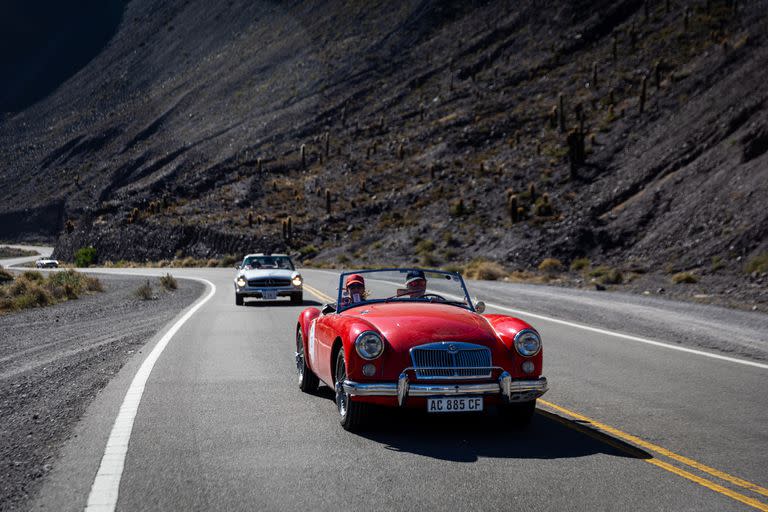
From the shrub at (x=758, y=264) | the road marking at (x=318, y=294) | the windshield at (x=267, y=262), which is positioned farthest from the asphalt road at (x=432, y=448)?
the shrub at (x=758, y=264)

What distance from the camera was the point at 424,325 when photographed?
6.98 metres

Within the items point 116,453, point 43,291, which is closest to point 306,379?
point 116,453

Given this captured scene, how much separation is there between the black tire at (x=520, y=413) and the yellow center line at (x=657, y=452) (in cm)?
39

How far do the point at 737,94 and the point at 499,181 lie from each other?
55.7 feet

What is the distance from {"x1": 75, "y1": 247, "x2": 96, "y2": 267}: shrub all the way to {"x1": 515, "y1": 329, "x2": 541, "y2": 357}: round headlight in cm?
7460

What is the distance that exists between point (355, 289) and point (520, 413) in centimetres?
231

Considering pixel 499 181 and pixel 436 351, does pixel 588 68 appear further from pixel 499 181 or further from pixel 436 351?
pixel 436 351

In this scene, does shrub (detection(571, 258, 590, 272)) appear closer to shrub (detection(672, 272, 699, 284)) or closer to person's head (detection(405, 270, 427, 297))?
shrub (detection(672, 272, 699, 284))

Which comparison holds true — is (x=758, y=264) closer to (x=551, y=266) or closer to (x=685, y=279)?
(x=685, y=279)

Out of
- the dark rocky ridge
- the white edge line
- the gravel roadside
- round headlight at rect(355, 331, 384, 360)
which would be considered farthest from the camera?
the dark rocky ridge

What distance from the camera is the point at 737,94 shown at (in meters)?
44.5

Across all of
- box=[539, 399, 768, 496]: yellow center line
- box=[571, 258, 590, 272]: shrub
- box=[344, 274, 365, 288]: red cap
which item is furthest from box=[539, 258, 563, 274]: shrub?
box=[539, 399, 768, 496]: yellow center line

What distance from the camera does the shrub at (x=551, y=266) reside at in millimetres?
38094

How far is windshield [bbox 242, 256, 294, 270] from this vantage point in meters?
22.8
